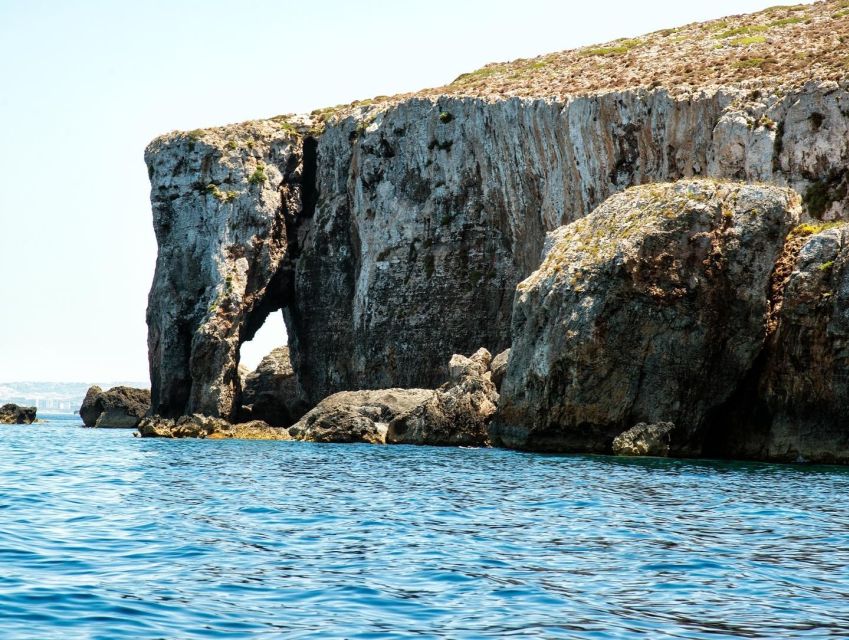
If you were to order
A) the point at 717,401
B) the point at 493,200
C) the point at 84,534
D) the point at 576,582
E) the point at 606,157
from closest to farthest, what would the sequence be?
the point at 576,582
the point at 84,534
the point at 717,401
the point at 606,157
the point at 493,200

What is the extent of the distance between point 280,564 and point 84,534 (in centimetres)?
440

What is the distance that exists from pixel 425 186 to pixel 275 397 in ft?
68.9

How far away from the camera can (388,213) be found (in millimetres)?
71250

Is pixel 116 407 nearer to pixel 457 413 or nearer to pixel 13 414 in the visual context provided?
pixel 13 414

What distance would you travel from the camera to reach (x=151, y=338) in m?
76.9

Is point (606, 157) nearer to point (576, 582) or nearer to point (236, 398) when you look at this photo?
point (236, 398)

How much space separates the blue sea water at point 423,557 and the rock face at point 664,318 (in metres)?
12.9

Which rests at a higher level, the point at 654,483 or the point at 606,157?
the point at 606,157

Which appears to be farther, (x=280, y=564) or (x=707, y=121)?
(x=707, y=121)

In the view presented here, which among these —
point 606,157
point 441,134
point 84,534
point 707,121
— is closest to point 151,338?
point 441,134

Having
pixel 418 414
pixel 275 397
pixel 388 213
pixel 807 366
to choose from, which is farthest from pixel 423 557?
pixel 275 397

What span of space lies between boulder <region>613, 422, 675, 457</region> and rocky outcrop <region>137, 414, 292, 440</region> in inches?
1047

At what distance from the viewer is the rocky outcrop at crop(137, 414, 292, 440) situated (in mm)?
64350

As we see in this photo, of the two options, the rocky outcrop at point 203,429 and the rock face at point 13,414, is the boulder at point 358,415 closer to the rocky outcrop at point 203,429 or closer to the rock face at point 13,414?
the rocky outcrop at point 203,429
